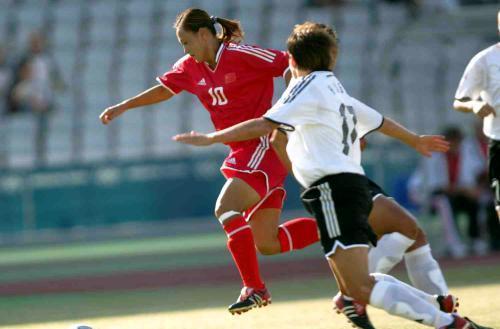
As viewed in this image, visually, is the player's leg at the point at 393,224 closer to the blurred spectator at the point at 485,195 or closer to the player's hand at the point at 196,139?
the player's hand at the point at 196,139

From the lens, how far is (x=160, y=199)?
632 inches

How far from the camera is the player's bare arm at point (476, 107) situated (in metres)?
7.70

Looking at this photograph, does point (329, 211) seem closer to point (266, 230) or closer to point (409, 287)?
point (409, 287)

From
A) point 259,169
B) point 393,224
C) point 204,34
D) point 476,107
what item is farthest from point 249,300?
point 476,107

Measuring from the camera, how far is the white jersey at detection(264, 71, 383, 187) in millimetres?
6156

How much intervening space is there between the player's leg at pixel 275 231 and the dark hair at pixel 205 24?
1.11 metres

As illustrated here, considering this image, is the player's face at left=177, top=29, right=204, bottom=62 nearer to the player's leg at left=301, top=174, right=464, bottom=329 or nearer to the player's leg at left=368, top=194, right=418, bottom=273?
the player's leg at left=368, top=194, right=418, bottom=273

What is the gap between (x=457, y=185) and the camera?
47.6ft

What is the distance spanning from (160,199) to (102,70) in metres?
4.69

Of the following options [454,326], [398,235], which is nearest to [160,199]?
[398,235]

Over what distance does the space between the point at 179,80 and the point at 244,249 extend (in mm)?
1349

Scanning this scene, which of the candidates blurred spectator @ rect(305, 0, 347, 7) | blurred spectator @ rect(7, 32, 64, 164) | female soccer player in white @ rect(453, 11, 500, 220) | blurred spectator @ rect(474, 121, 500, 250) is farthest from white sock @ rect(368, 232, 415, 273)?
blurred spectator @ rect(305, 0, 347, 7)

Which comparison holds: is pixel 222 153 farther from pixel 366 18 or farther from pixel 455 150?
pixel 366 18

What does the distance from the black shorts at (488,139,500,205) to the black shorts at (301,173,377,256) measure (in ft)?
6.75
